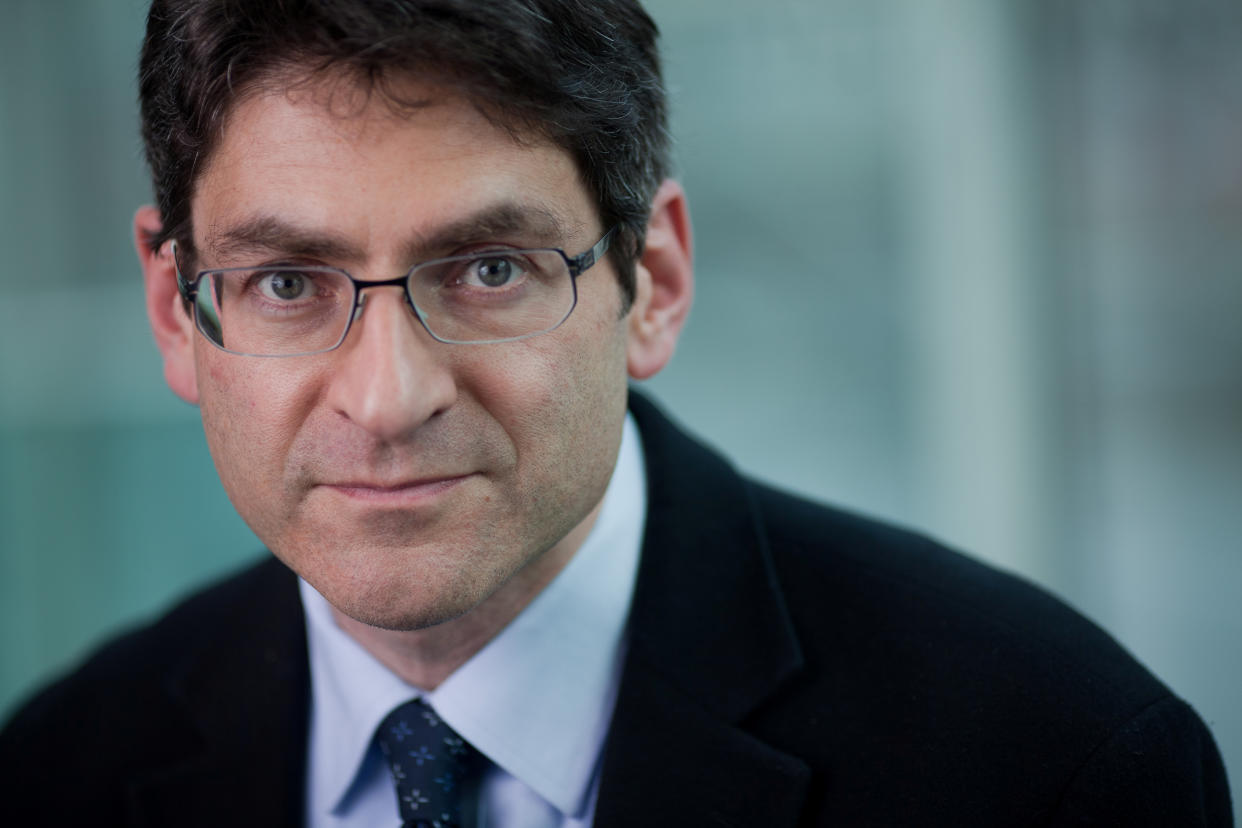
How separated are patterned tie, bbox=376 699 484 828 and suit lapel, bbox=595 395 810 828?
24 centimetres

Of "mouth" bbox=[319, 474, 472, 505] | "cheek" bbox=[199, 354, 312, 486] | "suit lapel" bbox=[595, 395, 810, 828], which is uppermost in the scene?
"cheek" bbox=[199, 354, 312, 486]

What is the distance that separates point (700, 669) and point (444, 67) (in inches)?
39.2

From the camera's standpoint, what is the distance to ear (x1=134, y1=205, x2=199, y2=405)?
1.84 m

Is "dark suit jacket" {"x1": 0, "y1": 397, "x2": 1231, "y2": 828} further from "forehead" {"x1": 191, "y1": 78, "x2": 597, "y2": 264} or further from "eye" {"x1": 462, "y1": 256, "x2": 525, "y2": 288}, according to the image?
"forehead" {"x1": 191, "y1": 78, "x2": 597, "y2": 264}

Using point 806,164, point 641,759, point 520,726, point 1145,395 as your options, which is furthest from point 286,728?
point 1145,395

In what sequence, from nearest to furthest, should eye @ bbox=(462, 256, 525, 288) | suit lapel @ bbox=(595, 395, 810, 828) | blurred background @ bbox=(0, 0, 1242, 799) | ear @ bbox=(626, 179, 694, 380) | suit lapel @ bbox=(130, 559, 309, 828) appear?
eye @ bbox=(462, 256, 525, 288), suit lapel @ bbox=(595, 395, 810, 828), ear @ bbox=(626, 179, 694, 380), suit lapel @ bbox=(130, 559, 309, 828), blurred background @ bbox=(0, 0, 1242, 799)

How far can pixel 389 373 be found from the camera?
1.44 metres

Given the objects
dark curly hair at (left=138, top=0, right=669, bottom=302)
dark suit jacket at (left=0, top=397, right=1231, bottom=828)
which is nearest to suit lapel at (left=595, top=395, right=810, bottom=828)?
dark suit jacket at (left=0, top=397, right=1231, bottom=828)

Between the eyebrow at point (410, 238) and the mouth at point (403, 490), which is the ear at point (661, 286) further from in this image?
the mouth at point (403, 490)

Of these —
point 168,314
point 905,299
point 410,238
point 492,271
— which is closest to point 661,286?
point 492,271

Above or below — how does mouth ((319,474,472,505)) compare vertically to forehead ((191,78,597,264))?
below

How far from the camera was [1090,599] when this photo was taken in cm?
405

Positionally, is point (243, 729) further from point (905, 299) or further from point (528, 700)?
point (905, 299)

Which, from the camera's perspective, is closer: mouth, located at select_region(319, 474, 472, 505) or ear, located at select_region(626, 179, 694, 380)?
mouth, located at select_region(319, 474, 472, 505)
